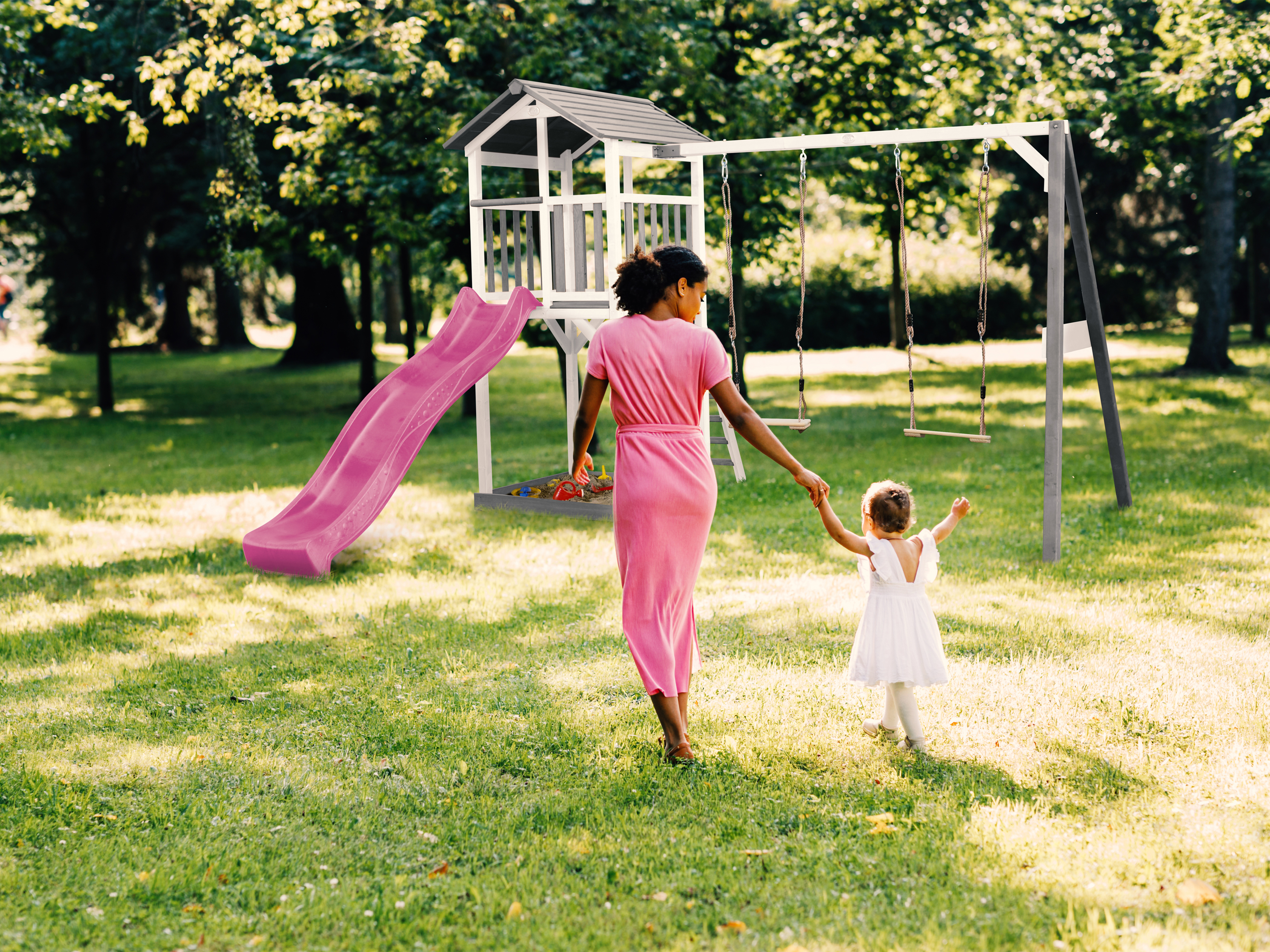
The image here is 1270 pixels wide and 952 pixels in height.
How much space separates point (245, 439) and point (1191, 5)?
13612 millimetres

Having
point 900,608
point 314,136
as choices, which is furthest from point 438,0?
point 900,608

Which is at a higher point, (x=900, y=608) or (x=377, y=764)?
(x=900, y=608)

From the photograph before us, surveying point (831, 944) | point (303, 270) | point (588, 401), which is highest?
point (303, 270)

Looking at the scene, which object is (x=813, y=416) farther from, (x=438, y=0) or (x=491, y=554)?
(x=491, y=554)

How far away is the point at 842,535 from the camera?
4.84m

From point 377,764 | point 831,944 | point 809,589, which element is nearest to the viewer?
point 831,944

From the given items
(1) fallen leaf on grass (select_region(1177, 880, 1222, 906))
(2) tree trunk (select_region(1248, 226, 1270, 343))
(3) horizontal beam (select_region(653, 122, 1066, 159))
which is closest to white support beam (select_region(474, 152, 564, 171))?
(3) horizontal beam (select_region(653, 122, 1066, 159))

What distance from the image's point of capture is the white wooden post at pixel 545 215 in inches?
376

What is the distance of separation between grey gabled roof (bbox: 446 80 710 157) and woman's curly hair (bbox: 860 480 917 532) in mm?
4950

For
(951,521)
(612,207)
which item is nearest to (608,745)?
(951,521)

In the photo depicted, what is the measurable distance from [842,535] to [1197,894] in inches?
71.0

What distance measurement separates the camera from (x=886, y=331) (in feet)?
110

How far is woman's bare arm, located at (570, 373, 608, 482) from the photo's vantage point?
192 inches

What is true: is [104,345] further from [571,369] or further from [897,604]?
[897,604]
